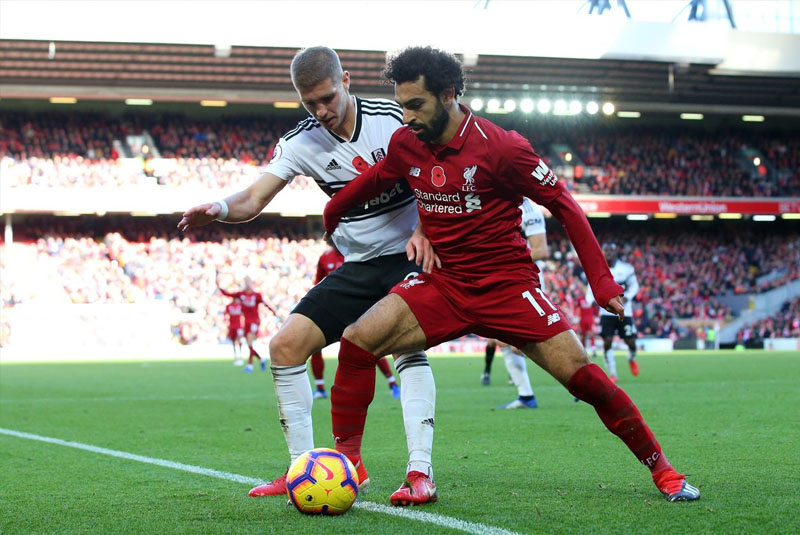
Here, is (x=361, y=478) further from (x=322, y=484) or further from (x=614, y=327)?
(x=614, y=327)

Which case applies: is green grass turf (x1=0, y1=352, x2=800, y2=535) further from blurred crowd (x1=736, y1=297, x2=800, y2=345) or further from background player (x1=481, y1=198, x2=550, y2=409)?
blurred crowd (x1=736, y1=297, x2=800, y2=345)

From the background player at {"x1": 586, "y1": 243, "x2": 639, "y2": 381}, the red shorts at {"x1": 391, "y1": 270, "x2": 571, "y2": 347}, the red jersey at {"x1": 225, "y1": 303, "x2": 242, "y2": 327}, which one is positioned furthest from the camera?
the red jersey at {"x1": 225, "y1": 303, "x2": 242, "y2": 327}

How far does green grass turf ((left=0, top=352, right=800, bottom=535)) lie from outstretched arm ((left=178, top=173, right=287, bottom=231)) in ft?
4.55

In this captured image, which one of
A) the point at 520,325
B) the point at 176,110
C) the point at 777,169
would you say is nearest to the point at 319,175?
the point at 520,325

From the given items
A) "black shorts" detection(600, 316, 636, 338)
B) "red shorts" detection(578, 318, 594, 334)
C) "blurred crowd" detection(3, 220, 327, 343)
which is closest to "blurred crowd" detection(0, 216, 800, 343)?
"blurred crowd" detection(3, 220, 327, 343)

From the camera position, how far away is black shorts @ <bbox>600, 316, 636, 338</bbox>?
13805 mm

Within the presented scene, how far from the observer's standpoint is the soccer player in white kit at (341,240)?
4.85m

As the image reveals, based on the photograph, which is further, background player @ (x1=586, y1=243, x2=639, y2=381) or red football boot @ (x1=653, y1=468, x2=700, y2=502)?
background player @ (x1=586, y1=243, x2=639, y2=381)

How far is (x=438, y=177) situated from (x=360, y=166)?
718 mm

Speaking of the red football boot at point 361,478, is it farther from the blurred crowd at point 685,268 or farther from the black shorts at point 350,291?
the blurred crowd at point 685,268

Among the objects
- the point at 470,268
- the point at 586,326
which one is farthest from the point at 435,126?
the point at 586,326

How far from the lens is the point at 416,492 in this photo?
15.1ft

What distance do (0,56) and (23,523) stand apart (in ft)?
99.6

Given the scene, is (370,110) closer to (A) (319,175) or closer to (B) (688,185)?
(A) (319,175)
